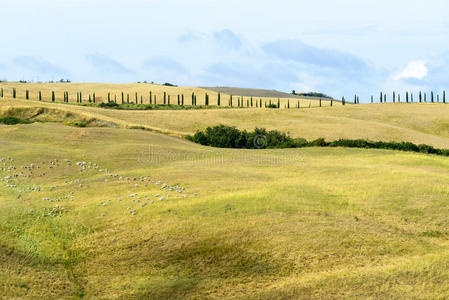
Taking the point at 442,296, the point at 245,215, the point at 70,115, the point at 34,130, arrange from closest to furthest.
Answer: the point at 442,296, the point at 245,215, the point at 34,130, the point at 70,115

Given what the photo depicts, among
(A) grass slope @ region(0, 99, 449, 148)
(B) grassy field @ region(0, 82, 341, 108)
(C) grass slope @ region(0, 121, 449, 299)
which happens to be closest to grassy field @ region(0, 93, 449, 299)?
(C) grass slope @ region(0, 121, 449, 299)

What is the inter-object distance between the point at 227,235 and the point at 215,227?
1.00 metres

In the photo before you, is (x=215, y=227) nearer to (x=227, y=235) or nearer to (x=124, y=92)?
(x=227, y=235)

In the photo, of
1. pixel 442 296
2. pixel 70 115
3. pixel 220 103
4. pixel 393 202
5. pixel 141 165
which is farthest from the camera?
pixel 220 103

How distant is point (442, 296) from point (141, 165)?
2778 centimetres

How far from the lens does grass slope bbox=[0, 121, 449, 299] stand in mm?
22906

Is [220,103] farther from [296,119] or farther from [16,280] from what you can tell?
[16,280]

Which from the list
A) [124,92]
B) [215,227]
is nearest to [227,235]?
[215,227]

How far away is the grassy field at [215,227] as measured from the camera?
23.0 meters

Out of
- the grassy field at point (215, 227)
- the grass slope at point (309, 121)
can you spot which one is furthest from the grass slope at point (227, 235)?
the grass slope at point (309, 121)

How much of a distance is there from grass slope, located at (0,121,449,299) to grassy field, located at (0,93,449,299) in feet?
0.25

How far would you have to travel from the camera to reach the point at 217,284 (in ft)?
75.9

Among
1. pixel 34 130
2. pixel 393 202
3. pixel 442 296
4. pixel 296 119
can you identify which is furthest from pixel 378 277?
pixel 296 119

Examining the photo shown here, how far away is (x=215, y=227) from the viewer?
27547 mm
